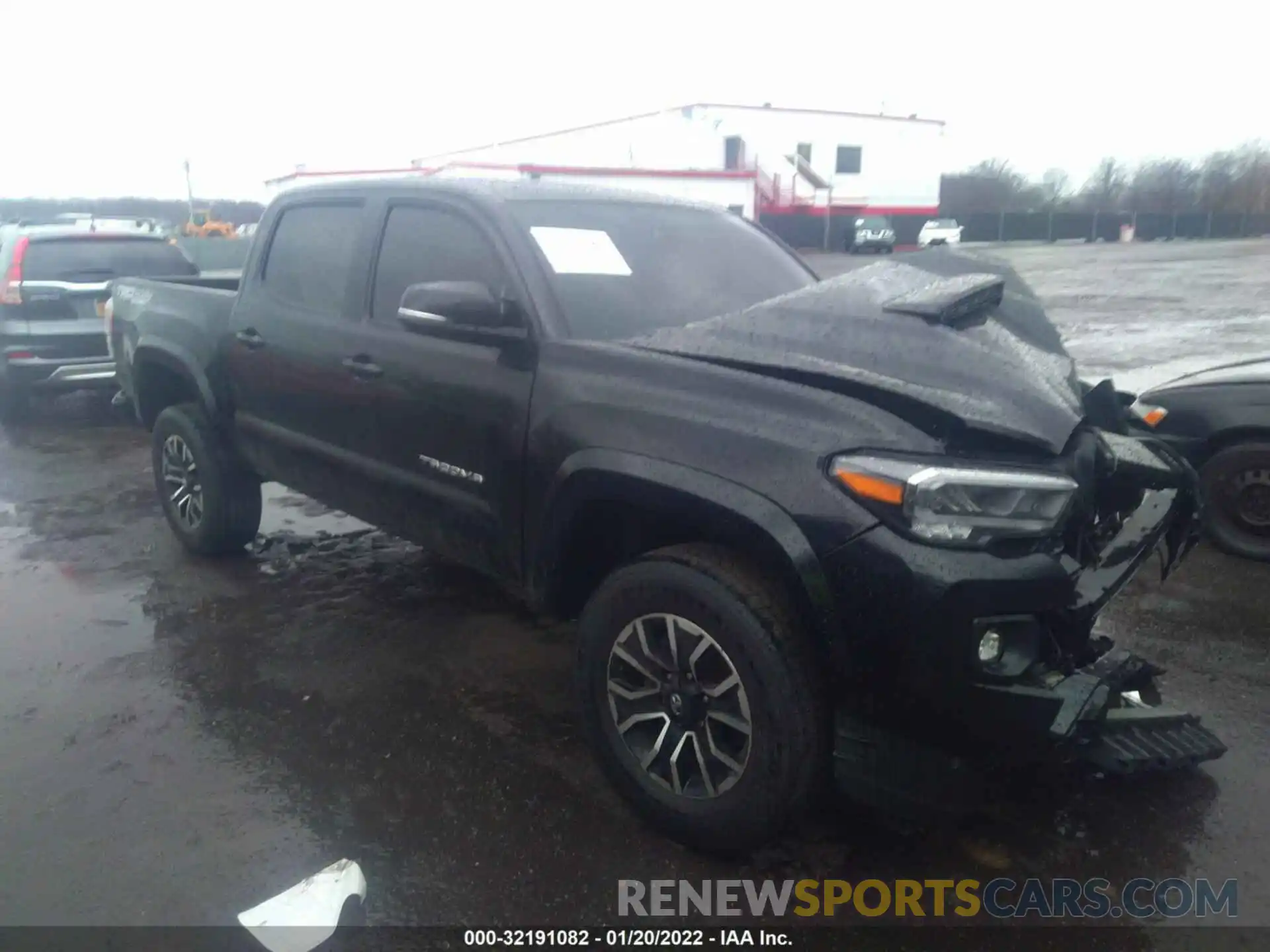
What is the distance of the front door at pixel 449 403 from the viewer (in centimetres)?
336

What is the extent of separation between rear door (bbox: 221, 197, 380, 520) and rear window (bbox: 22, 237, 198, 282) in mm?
4543

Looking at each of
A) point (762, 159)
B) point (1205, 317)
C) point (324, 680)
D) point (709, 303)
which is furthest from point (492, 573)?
point (762, 159)

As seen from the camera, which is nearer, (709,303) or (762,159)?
(709,303)

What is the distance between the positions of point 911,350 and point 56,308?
321 inches

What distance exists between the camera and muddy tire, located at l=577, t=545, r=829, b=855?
2572mm

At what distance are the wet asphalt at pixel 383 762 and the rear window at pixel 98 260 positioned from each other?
3839 mm

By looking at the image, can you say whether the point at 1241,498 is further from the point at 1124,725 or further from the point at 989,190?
the point at 989,190

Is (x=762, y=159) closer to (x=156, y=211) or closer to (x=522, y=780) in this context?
(x=156, y=211)

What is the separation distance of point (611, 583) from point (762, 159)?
43.0m

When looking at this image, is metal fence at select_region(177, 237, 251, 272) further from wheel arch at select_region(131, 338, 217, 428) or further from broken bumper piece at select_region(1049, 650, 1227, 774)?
broken bumper piece at select_region(1049, 650, 1227, 774)

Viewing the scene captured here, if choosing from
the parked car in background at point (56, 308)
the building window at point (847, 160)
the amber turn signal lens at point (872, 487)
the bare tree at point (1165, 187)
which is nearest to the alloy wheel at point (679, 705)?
the amber turn signal lens at point (872, 487)

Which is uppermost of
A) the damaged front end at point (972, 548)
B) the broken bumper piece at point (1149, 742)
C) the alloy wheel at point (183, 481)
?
the damaged front end at point (972, 548)

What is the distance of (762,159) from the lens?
4331 centimetres

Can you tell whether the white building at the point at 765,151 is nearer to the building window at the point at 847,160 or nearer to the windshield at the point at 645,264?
the building window at the point at 847,160
